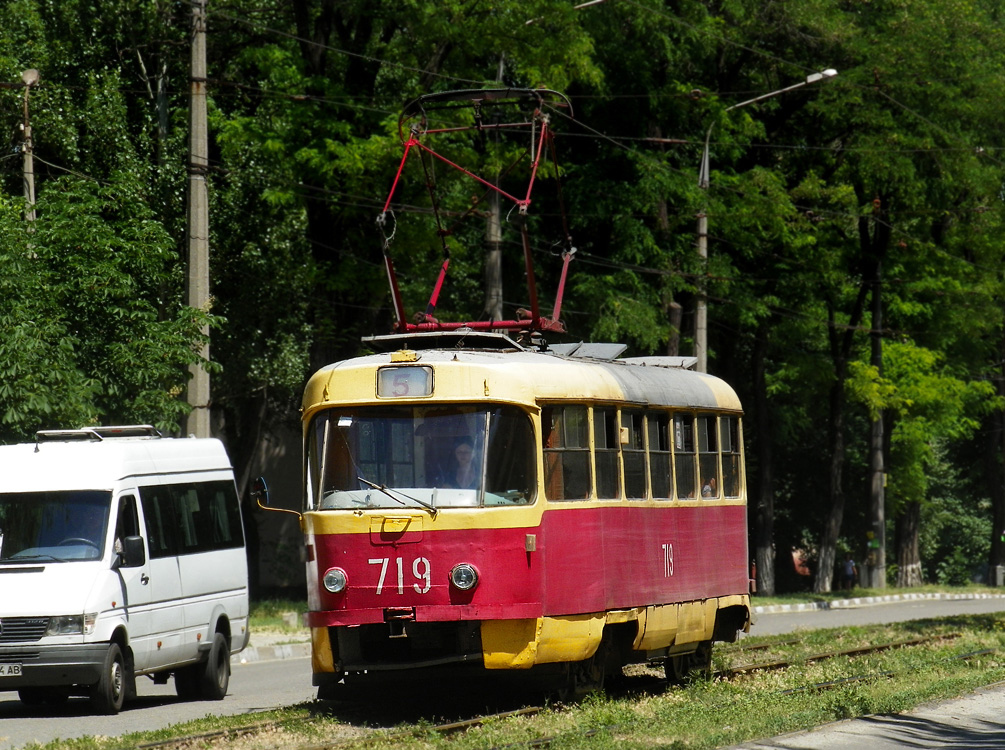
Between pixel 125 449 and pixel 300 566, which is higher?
pixel 125 449

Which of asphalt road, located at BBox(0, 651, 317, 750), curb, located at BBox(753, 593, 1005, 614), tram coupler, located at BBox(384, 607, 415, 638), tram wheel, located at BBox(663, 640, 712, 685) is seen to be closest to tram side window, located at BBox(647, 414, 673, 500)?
Result: tram wheel, located at BBox(663, 640, 712, 685)

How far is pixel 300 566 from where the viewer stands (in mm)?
46062

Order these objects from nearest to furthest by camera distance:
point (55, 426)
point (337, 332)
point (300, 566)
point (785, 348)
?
point (55, 426), point (337, 332), point (785, 348), point (300, 566)

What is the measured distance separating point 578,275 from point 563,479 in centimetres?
2075

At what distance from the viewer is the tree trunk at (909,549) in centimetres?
5019

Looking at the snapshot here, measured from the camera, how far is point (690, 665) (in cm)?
1627

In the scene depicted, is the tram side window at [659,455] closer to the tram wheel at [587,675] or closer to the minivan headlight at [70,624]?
the tram wheel at [587,675]

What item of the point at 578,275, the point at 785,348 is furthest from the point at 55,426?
the point at 785,348

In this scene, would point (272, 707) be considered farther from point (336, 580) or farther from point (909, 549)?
point (909, 549)

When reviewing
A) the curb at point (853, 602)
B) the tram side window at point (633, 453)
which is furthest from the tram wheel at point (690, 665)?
the curb at point (853, 602)

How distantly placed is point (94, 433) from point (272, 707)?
125 inches

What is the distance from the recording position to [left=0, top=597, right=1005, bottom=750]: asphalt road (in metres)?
11.3

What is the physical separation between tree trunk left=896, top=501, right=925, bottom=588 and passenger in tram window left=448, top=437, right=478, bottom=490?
39.8 meters

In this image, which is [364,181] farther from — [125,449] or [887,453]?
[887,453]
